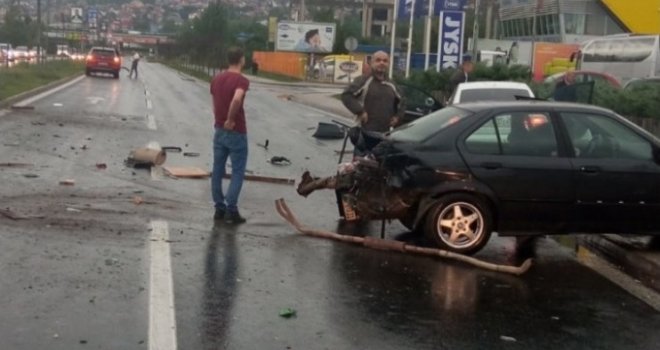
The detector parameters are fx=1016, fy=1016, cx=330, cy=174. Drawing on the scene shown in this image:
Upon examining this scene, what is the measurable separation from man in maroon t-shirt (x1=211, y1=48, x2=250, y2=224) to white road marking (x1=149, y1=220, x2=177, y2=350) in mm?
864

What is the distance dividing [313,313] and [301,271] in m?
1.33

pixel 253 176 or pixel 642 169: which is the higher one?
pixel 642 169

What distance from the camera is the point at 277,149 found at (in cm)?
1895

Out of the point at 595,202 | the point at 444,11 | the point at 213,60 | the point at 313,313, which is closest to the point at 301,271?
the point at 313,313

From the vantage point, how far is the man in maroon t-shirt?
33.2 feet

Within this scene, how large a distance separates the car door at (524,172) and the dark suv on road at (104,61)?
46136 mm

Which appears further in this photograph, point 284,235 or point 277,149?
point 277,149

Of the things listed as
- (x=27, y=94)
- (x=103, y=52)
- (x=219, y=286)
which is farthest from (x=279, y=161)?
(x=103, y=52)

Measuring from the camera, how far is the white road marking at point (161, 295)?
6016 millimetres

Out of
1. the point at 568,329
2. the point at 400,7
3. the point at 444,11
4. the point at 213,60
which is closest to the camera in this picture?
the point at 568,329

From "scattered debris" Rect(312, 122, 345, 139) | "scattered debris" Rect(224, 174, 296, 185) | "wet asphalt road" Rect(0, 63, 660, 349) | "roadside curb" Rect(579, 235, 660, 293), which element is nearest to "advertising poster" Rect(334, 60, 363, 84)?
"scattered debris" Rect(312, 122, 345, 139)

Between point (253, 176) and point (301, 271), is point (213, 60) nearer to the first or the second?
point (253, 176)

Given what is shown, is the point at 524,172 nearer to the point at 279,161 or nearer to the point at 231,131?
the point at 231,131

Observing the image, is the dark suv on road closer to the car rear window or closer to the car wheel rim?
the car rear window
